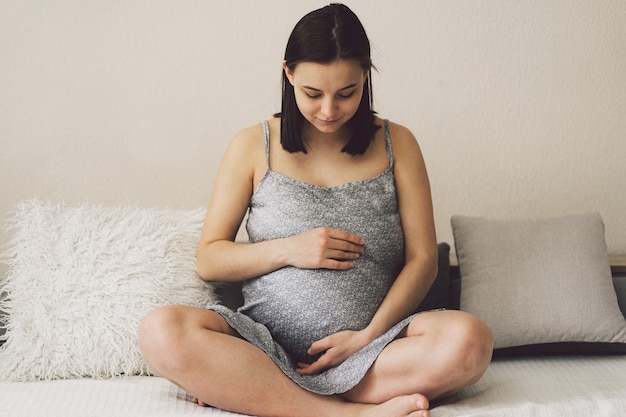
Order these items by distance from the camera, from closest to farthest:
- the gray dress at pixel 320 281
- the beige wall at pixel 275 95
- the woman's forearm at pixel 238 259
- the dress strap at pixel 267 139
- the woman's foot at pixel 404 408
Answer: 1. the woman's foot at pixel 404 408
2. the gray dress at pixel 320 281
3. the woman's forearm at pixel 238 259
4. the dress strap at pixel 267 139
5. the beige wall at pixel 275 95

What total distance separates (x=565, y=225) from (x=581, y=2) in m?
0.73

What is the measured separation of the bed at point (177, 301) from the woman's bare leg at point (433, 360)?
0.20ft

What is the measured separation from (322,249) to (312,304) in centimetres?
11

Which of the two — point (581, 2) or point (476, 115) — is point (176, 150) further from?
point (581, 2)

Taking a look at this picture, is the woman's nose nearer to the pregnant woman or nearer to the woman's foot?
the pregnant woman

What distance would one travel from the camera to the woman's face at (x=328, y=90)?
147 cm

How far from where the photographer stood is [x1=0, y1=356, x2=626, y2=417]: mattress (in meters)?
1.33

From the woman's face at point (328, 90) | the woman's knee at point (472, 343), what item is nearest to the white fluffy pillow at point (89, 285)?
the woman's face at point (328, 90)

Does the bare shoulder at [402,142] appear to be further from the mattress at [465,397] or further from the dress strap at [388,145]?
the mattress at [465,397]

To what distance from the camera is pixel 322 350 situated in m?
1.48

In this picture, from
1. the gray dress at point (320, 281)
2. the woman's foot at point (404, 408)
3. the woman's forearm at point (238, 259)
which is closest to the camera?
the woman's foot at point (404, 408)

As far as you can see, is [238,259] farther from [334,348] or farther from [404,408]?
[404,408]

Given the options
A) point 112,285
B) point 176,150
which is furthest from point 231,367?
point 176,150

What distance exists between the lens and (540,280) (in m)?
1.78
